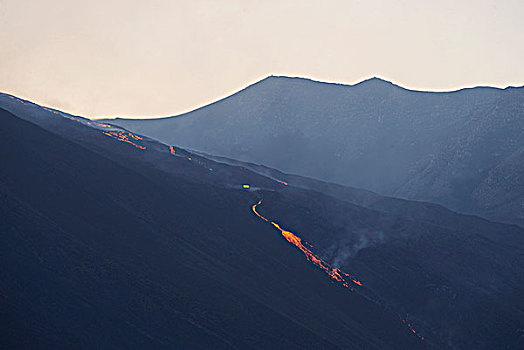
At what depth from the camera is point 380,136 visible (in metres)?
90.2

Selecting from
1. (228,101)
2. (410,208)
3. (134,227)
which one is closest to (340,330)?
(134,227)

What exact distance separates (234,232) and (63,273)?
39.5 ft

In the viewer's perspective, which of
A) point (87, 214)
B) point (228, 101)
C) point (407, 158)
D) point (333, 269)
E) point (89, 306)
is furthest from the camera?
point (228, 101)

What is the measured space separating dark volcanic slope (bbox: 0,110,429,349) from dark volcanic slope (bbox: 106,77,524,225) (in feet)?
120

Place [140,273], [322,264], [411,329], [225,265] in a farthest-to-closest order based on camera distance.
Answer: [322,264] → [225,265] → [411,329] → [140,273]

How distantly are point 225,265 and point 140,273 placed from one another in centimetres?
506

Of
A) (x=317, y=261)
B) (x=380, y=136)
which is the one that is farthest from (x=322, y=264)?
(x=380, y=136)

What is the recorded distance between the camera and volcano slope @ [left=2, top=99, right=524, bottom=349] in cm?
1855

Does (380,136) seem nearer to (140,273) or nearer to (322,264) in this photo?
(322,264)

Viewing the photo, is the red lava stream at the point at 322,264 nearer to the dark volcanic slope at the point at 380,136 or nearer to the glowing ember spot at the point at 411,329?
the glowing ember spot at the point at 411,329

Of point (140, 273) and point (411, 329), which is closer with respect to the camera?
point (140, 273)

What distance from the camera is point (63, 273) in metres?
19.1

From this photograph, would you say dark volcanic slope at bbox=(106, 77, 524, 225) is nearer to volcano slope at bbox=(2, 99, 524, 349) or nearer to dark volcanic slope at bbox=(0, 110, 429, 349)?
volcano slope at bbox=(2, 99, 524, 349)

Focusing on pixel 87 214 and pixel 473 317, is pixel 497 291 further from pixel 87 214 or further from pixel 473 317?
pixel 87 214
